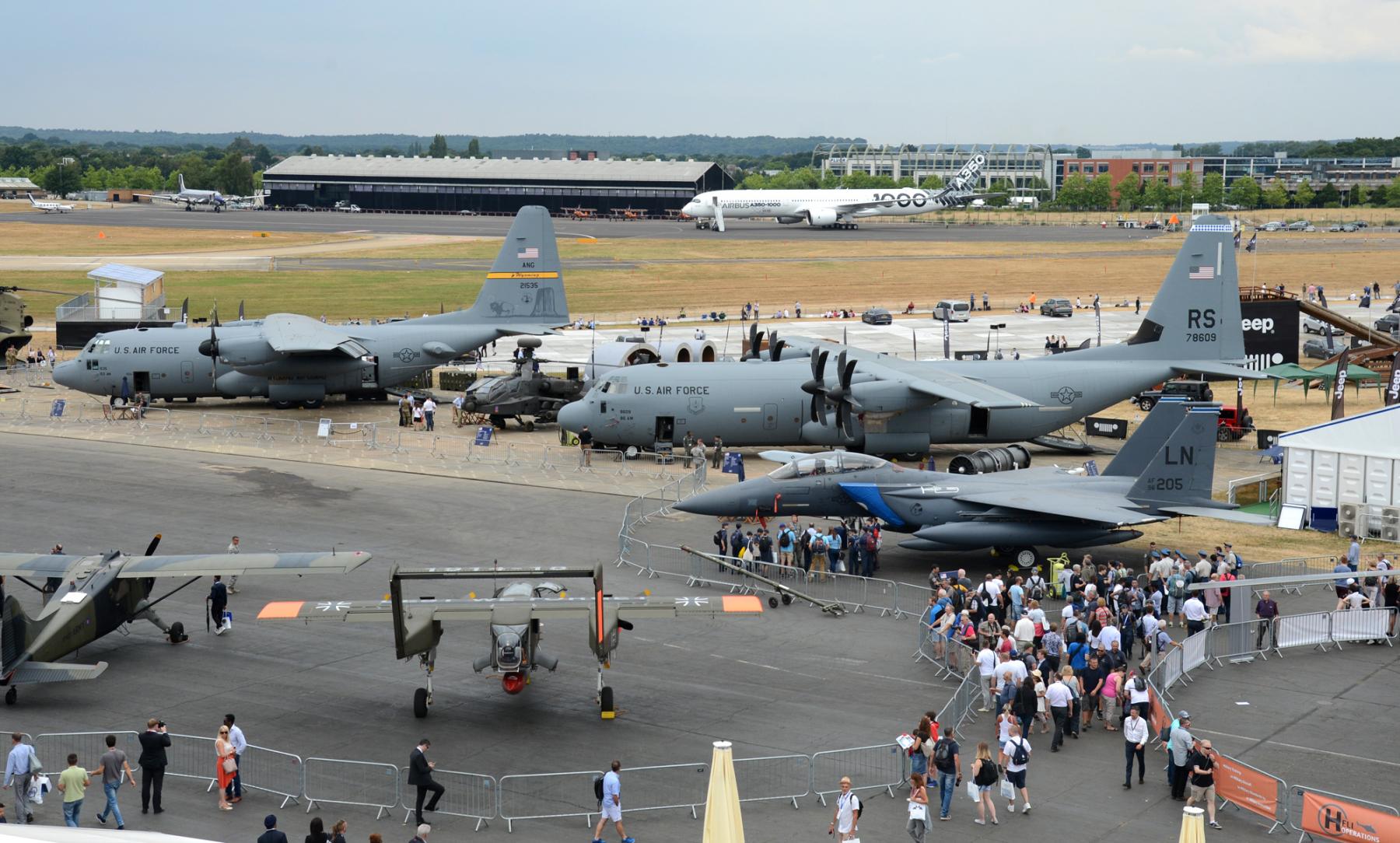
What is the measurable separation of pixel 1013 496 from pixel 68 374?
4019 cm

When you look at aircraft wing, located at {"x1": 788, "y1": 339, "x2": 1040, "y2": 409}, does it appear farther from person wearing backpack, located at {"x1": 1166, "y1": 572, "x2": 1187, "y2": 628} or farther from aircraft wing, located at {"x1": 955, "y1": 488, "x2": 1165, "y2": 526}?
person wearing backpack, located at {"x1": 1166, "y1": 572, "x2": 1187, "y2": 628}

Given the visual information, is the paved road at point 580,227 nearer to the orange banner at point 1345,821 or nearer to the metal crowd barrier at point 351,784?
the metal crowd barrier at point 351,784

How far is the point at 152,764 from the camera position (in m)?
19.5

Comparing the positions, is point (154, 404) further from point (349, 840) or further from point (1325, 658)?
point (1325, 658)

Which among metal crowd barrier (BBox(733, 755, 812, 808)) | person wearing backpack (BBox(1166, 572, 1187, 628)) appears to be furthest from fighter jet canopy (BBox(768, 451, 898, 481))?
metal crowd barrier (BBox(733, 755, 812, 808))

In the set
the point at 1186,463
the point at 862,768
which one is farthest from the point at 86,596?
the point at 1186,463

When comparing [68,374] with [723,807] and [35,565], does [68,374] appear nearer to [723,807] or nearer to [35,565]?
[35,565]

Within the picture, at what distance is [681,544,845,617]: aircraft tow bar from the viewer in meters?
30.3

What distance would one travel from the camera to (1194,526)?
38656mm

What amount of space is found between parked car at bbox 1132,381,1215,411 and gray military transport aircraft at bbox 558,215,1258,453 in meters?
4.96

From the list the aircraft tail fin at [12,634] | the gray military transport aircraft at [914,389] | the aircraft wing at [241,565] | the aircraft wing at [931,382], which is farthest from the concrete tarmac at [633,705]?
the gray military transport aircraft at [914,389]

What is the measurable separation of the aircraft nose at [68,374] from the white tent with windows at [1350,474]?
45554 millimetres

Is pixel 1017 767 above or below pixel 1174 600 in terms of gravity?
above

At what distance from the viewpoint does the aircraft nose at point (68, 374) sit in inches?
2144
